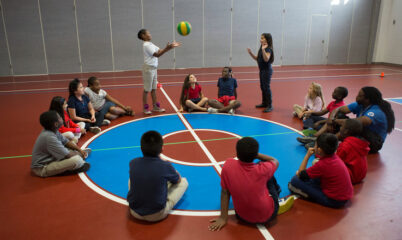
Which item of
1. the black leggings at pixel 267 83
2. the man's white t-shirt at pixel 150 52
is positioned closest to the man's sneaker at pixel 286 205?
the black leggings at pixel 267 83

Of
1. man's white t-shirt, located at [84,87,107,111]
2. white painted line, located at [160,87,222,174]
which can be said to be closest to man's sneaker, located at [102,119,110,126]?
man's white t-shirt, located at [84,87,107,111]

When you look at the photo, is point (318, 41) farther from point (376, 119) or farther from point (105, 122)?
point (105, 122)

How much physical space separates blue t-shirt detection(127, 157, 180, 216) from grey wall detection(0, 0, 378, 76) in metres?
13.1

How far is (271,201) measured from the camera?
329 centimetres

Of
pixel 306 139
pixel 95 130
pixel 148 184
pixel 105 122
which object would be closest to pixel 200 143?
pixel 306 139

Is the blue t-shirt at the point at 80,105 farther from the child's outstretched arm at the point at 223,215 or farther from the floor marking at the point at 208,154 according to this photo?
the child's outstretched arm at the point at 223,215

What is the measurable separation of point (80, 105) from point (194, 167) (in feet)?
10.0

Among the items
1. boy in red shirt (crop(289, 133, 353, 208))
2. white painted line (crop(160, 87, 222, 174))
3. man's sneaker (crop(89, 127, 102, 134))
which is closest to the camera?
boy in red shirt (crop(289, 133, 353, 208))

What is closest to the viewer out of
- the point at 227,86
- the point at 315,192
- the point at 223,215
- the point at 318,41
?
the point at 223,215

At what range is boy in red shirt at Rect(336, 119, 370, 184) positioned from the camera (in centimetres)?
392

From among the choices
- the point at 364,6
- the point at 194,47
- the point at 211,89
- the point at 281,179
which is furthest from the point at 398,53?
the point at 281,179

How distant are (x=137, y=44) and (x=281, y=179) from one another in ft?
42.1

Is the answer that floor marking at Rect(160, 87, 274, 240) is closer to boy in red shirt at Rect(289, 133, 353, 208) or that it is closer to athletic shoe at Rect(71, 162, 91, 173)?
boy in red shirt at Rect(289, 133, 353, 208)

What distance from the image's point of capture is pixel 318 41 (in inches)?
714
